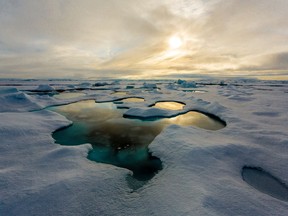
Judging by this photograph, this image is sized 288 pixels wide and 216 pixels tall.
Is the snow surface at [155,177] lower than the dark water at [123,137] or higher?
higher

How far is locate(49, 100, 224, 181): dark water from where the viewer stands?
5930mm

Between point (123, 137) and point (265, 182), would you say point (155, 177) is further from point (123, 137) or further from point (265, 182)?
point (123, 137)

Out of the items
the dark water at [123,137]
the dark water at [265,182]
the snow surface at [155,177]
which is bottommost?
the dark water at [123,137]

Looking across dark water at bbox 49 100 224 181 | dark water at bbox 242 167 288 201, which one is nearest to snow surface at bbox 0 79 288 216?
dark water at bbox 242 167 288 201

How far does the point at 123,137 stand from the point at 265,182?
6.08 m

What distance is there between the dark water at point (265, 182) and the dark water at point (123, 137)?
2766mm

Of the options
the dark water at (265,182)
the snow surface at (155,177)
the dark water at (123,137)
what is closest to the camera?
the snow surface at (155,177)

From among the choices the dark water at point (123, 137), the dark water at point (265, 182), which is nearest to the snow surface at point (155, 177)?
the dark water at point (265, 182)

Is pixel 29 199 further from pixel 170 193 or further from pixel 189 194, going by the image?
pixel 189 194

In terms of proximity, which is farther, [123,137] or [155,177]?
[123,137]

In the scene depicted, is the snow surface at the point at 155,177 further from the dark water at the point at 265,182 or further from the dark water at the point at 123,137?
the dark water at the point at 123,137

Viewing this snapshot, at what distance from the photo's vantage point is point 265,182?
15.7 feet

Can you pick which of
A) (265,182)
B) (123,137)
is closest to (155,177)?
(265,182)

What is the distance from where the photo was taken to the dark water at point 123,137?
5930 mm
